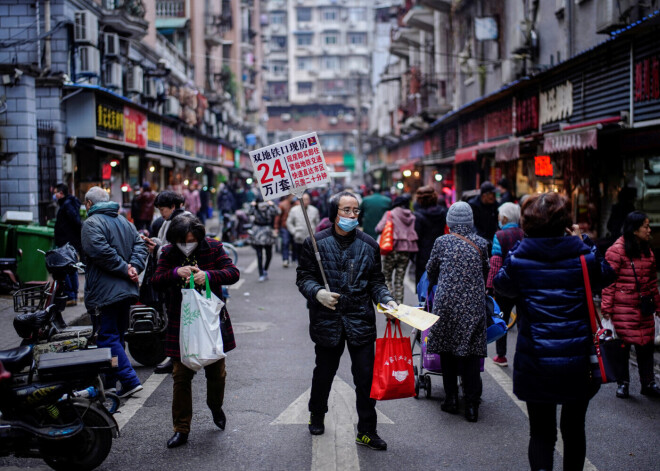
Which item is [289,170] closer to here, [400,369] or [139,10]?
[400,369]

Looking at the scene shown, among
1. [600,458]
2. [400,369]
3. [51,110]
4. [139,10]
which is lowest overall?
[600,458]

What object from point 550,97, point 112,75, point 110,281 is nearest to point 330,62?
point 112,75

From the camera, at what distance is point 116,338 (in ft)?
21.6

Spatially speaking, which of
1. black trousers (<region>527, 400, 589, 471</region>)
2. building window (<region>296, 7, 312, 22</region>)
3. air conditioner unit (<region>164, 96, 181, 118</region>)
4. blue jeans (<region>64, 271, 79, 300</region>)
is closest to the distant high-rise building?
building window (<region>296, 7, 312, 22</region>)

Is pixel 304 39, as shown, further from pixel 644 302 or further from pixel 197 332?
pixel 197 332

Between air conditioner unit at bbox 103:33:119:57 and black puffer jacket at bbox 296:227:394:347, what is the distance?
16.9 m

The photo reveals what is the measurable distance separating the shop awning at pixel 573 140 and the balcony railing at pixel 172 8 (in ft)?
93.1

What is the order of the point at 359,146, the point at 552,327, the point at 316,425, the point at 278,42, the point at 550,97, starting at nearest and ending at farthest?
the point at 552,327 → the point at 316,425 → the point at 550,97 → the point at 359,146 → the point at 278,42

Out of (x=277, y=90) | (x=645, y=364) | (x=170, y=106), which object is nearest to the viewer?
(x=645, y=364)

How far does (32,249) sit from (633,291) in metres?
9.73

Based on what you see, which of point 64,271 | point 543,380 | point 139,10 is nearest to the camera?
point 543,380

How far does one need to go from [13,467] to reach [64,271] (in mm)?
2169

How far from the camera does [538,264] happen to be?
4328 millimetres

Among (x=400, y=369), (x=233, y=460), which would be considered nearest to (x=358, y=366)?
(x=400, y=369)
